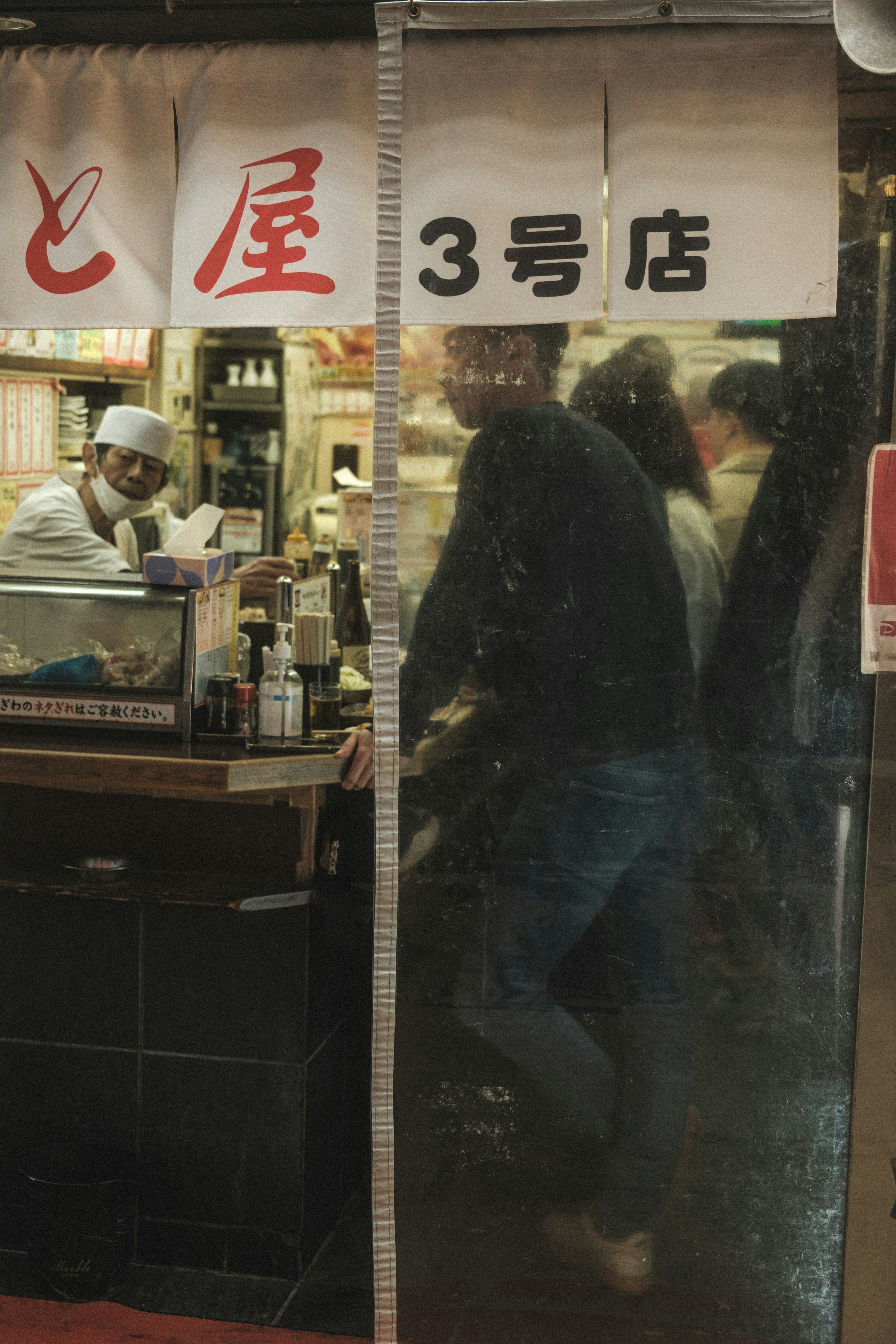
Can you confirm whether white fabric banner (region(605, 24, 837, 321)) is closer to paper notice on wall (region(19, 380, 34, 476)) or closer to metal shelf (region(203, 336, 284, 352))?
paper notice on wall (region(19, 380, 34, 476))

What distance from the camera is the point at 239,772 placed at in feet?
9.94

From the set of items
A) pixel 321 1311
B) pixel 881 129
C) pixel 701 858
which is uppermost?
pixel 881 129

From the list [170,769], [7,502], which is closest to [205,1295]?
[170,769]

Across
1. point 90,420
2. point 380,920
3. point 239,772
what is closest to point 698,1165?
point 380,920

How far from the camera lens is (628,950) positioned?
9.31 ft

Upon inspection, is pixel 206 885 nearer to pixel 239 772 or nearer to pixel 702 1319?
pixel 239 772

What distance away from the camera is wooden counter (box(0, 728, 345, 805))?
3.05 m

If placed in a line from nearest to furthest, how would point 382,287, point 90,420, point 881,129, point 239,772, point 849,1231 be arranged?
point 382,287 → point 881,129 → point 849,1231 → point 239,772 → point 90,420

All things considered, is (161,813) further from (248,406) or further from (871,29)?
(248,406)

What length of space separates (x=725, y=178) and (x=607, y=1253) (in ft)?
7.94

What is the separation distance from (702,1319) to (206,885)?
1643mm

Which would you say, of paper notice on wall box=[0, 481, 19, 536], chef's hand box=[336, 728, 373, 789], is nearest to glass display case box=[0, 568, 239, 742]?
chef's hand box=[336, 728, 373, 789]

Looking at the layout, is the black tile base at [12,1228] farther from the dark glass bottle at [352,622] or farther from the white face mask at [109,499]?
the white face mask at [109,499]

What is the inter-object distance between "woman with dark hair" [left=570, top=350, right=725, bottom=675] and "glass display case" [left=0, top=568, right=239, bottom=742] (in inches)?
50.3
